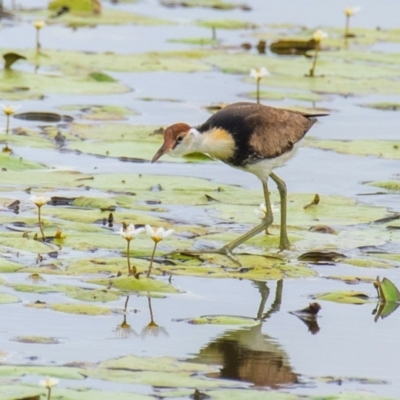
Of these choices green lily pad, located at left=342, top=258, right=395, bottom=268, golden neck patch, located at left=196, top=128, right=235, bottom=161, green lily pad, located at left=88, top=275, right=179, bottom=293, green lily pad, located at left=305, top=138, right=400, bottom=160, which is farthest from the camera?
green lily pad, located at left=305, top=138, right=400, bottom=160

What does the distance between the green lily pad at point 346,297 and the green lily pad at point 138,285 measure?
835 mm

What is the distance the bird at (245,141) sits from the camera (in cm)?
811

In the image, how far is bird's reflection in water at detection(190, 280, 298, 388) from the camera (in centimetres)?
589

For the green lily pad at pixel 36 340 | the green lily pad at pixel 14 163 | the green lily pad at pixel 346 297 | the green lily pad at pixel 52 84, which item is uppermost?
the green lily pad at pixel 36 340

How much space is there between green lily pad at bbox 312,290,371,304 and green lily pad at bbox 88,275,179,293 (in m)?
0.83

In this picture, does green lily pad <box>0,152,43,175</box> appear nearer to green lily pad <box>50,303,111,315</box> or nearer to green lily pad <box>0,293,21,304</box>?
green lily pad <box>0,293,21,304</box>

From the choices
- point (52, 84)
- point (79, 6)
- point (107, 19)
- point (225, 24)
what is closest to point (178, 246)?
point (52, 84)

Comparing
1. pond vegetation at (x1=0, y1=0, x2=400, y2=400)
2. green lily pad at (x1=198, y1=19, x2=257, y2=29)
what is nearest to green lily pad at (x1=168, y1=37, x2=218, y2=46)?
green lily pad at (x1=198, y1=19, x2=257, y2=29)

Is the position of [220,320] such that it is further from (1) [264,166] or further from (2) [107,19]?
(2) [107,19]

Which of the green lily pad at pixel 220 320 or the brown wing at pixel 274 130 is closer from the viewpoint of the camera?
the green lily pad at pixel 220 320

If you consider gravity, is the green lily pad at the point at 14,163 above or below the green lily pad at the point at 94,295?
below

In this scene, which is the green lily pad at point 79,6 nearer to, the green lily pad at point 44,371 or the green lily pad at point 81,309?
the green lily pad at point 81,309

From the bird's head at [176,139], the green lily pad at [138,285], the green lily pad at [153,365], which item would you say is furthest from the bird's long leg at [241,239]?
the green lily pad at [153,365]

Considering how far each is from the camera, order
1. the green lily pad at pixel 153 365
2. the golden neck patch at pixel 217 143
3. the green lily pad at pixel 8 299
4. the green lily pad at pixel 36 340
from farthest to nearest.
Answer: the golden neck patch at pixel 217 143
the green lily pad at pixel 8 299
the green lily pad at pixel 36 340
the green lily pad at pixel 153 365
